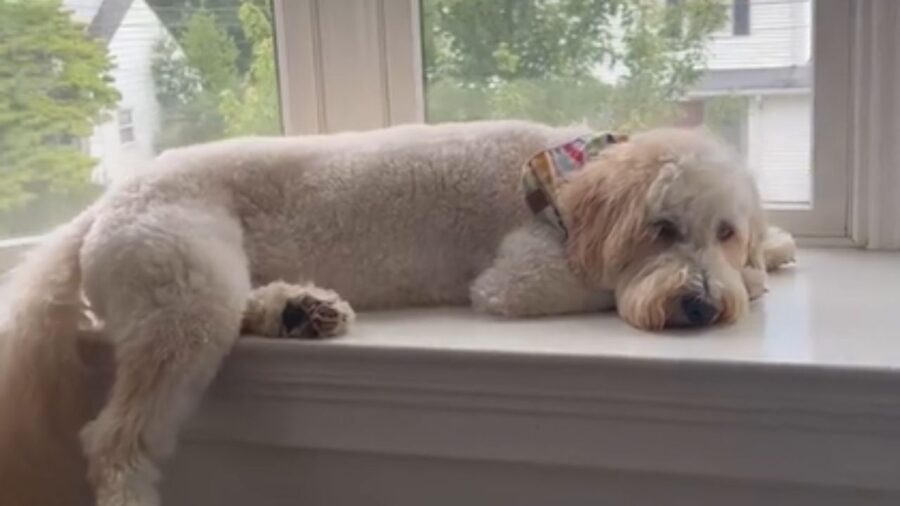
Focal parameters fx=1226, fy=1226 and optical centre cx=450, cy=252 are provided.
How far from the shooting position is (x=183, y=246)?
1.18m

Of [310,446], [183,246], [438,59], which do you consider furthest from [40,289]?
[438,59]

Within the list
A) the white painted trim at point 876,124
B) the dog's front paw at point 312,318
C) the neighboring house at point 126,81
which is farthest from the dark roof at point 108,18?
the white painted trim at point 876,124

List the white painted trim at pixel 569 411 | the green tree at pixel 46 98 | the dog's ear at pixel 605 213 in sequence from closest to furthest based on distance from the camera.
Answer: the white painted trim at pixel 569 411
the dog's ear at pixel 605 213
the green tree at pixel 46 98

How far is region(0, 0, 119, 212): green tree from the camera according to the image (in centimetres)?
149

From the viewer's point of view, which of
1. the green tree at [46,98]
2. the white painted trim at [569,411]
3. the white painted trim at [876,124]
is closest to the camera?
the white painted trim at [569,411]

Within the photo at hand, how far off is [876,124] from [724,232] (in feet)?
0.98

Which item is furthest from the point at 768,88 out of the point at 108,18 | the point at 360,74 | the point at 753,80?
the point at 108,18

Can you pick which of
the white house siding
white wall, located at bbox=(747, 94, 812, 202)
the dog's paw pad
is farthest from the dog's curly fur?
the white house siding

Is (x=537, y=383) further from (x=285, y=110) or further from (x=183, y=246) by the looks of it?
(x=285, y=110)

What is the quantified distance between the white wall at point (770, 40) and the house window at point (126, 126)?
711 millimetres

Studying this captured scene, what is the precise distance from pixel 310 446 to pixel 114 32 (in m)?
0.62

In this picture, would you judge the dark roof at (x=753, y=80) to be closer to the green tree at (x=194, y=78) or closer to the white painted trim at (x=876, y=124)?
the white painted trim at (x=876, y=124)

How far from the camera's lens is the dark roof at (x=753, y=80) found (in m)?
1.38

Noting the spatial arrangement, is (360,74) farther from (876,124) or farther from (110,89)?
(876,124)
